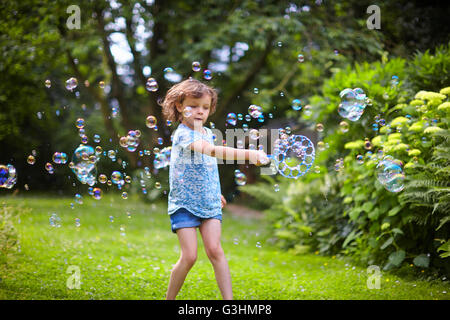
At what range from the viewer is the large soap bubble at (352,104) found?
12.3 ft

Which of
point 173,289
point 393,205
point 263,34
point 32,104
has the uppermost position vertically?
point 263,34

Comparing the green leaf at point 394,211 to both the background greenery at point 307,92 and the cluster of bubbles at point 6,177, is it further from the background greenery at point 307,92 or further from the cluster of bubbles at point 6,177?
the cluster of bubbles at point 6,177

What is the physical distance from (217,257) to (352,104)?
2001 millimetres

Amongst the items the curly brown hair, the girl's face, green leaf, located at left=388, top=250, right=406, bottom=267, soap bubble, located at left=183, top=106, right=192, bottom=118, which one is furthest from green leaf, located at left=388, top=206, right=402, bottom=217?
soap bubble, located at left=183, top=106, right=192, bottom=118

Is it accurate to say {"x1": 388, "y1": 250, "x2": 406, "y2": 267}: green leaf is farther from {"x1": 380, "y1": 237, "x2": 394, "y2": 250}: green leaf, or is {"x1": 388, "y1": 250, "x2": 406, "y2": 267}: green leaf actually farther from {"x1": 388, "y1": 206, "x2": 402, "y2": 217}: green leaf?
{"x1": 388, "y1": 206, "x2": 402, "y2": 217}: green leaf

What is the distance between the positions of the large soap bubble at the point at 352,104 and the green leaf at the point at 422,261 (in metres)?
1.43

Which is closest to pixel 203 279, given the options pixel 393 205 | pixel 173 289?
pixel 173 289

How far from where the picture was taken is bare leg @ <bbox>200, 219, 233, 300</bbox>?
105 inches

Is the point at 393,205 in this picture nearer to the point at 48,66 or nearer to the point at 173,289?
the point at 173,289

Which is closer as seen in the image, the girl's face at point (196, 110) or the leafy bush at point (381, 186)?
the girl's face at point (196, 110)

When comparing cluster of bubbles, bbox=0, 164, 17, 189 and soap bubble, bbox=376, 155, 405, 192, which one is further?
cluster of bubbles, bbox=0, 164, 17, 189

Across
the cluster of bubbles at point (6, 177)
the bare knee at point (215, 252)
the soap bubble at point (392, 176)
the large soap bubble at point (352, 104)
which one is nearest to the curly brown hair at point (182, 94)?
the bare knee at point (215, 252)
